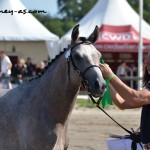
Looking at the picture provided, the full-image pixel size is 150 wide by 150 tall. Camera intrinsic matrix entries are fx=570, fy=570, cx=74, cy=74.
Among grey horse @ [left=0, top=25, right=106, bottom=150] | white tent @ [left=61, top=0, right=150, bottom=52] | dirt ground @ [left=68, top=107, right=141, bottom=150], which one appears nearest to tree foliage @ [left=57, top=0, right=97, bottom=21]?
white tent @ [left=61, top=0, right=150, bottom=52]

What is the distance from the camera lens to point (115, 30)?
26.7 m

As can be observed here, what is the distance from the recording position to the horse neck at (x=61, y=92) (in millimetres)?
5996

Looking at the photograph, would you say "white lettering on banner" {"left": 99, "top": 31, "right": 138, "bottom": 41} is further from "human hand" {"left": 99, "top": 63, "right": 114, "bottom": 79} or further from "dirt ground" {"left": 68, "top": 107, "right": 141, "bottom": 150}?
"human hand" {"left": 99, "top": 63, "right": 114, "bottom": 79}

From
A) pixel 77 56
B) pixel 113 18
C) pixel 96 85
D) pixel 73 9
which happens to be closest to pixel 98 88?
pixel 96 85

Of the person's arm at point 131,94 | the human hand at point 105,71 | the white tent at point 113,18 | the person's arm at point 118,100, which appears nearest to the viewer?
the person's arm at point 131,94

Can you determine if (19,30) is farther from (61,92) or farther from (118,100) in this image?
(118,100)

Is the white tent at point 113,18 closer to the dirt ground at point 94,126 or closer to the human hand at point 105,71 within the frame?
the dirt ground at point 94,126

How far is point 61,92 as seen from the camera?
6055mm

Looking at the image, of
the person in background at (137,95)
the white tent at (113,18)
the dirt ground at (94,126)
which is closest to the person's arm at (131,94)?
the person in background at (137,95)

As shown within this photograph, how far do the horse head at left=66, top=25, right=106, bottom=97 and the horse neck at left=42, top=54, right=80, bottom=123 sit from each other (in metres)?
0.22

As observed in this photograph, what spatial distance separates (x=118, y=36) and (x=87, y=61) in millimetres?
21176

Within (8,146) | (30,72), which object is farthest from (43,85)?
(30,72)

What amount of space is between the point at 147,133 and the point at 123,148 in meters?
1.16

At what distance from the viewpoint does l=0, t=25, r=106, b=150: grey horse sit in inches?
227
